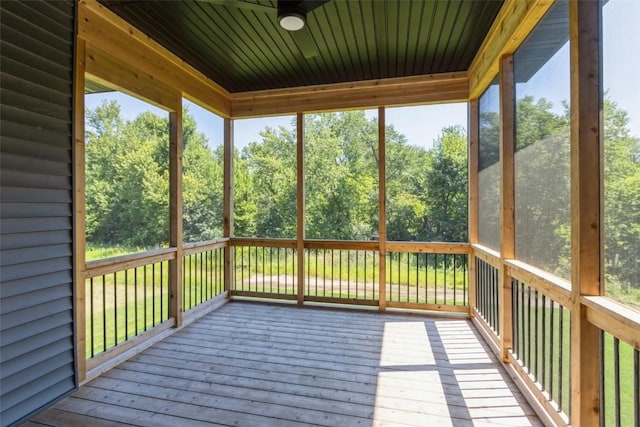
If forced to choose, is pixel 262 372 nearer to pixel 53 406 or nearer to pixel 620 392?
pixel 53 406

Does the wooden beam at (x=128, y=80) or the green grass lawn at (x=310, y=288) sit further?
the wooden beam at (x=128, y=80)

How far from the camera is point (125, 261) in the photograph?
296cm

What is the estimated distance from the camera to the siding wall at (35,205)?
193 centimetres

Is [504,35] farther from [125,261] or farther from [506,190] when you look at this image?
[125,261]

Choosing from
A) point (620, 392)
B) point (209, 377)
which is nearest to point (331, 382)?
point (209, 377)

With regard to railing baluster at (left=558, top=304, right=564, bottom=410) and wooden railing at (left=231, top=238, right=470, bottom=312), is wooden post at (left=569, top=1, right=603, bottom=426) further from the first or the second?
wooden railing at (left=231, top=238, right=470, bottom=312)

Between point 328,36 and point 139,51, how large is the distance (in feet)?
6.12

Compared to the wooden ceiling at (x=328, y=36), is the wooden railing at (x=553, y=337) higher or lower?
lower

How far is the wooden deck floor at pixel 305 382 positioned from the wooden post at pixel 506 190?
1.32 ft

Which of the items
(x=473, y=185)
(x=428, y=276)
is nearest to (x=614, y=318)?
(x=473, y=185)

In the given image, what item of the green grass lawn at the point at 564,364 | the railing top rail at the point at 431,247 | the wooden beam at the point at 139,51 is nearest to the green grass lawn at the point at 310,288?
the green grass lawn at the point at 564,364

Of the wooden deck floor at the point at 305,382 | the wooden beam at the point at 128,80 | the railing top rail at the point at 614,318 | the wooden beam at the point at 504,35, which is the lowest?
the wooden deck floor at the point at 305,382

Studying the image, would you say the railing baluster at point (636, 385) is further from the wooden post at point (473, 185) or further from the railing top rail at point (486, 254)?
the wooden post at point (473, 185)

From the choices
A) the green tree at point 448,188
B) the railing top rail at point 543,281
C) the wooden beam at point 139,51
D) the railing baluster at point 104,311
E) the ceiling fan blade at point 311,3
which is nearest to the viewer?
the railing top rail at point 543,281
